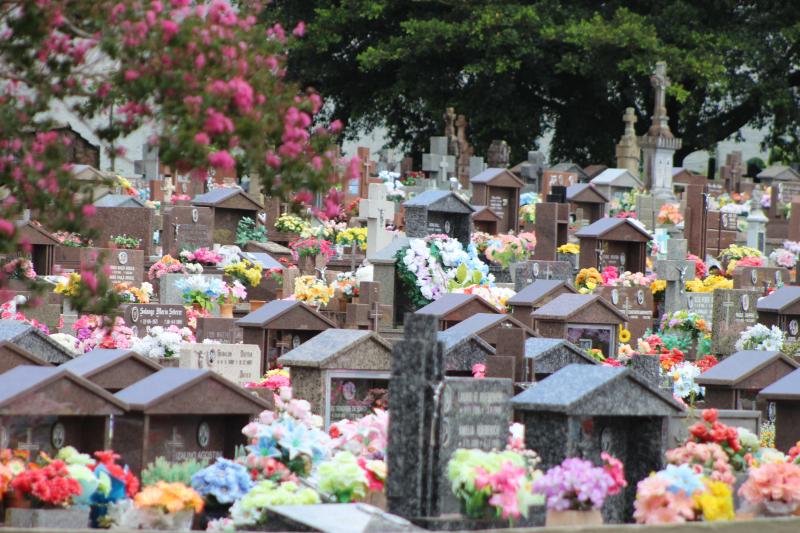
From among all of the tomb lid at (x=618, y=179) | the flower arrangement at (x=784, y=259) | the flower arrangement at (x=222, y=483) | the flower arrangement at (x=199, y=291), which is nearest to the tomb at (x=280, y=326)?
the flower arrangement at (x=199, y=291)

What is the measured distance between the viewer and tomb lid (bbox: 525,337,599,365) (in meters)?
12.4

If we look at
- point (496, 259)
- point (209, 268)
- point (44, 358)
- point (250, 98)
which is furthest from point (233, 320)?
point (250, 98)

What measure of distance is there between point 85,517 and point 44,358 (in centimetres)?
367

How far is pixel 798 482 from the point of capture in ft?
29.3

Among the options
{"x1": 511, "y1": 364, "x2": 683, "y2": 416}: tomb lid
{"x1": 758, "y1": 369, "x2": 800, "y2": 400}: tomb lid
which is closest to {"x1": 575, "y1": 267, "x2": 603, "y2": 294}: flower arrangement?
{"x1": 758, "y1": 369, "x2": 800, "y2": 400}: tomb lid

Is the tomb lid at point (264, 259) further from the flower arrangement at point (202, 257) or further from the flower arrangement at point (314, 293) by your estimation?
the flower arrangement at point (314, 293)

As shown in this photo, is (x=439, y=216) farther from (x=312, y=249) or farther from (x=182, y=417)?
(x=182, y=417)

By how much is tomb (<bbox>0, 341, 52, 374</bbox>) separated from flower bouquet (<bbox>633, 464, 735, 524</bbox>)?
14.2 ft

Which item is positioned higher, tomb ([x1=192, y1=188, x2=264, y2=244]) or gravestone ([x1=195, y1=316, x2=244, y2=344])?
tomb ([x1=192, y1=188, x2=264, y2=244])

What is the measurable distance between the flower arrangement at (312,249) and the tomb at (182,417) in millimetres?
11570

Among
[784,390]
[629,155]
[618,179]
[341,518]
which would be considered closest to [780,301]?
[784,390]

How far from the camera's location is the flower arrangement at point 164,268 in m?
17.8

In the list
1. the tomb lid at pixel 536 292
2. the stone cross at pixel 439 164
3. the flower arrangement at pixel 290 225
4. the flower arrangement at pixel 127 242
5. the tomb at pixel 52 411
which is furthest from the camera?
the stone cross at pixel 439 164

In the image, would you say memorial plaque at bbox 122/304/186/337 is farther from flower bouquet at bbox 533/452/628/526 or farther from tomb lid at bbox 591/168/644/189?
tomb lid at bbox 591/168/644/189
